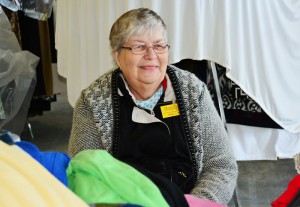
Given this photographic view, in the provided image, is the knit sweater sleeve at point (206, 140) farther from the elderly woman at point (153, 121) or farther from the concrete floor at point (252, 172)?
the concrete floor at point (252, 172)

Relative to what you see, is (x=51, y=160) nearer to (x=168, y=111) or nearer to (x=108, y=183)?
(x=108, y=183)

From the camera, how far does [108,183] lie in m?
0.80

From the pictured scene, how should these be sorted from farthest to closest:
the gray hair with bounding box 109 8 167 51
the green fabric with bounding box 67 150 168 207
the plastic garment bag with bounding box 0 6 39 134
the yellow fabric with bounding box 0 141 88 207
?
the plastic garment bag with bounding box 0 6 39 134 → the gray hair with bounding box 109 8 167 51 → the green fabric with bounding box 67 150 168 207 → the yellow fabric with bounding box 0 141 88 207

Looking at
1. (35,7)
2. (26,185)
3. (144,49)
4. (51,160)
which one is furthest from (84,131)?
(35,7)

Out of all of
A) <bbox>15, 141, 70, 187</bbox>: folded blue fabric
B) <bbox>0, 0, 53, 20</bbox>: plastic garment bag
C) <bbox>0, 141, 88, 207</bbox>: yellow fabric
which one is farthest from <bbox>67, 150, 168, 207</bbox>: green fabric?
<bbox>0, 0, 53, 20</bbox>: plastic garment bag

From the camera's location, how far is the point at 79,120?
1718 mm

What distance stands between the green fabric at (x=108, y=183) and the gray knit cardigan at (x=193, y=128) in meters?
0.82

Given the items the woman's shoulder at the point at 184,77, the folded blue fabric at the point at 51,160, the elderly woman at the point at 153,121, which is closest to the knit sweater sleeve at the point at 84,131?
the elderly woman at the point at 153,121

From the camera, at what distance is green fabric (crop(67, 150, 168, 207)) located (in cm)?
78

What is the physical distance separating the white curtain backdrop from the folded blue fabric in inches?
55.9

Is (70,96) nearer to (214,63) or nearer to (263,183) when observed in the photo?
(214,63)

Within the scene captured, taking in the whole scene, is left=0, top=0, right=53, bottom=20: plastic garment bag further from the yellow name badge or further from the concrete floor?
the yellow name badge

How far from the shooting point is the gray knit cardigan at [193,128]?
5.51 feet

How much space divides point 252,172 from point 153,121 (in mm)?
1547
